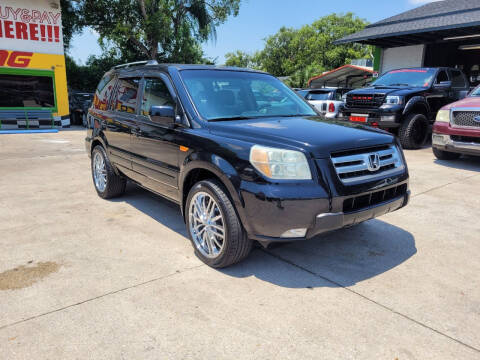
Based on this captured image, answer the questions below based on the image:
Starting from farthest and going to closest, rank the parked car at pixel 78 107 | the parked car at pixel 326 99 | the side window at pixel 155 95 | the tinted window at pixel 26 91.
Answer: the parked car at pixel 78 107 < the tinted window at pixel 26 91 < the parked car at pixel 326 99 < the side window at pixel 155 95

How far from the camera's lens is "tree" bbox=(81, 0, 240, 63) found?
58.4 feet

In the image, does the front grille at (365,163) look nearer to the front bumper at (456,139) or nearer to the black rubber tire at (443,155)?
the front bumper at (456,139)

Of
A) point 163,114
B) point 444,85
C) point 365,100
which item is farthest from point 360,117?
point 163,114

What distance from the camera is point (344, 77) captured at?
28812 millimetres

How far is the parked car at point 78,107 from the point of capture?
53.8ft

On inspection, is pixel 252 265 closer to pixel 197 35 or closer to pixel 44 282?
pixel 44 282

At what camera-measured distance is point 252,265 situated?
317 centimetres

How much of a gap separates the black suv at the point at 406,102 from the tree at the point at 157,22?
1220 cm

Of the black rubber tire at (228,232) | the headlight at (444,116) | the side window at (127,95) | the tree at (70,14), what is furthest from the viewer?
the tree at (70,14)

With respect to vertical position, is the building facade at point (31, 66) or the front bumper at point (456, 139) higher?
the building facade at point (31, 66)

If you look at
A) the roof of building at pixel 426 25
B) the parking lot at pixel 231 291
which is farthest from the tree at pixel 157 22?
the parking lot at pixel 231 291

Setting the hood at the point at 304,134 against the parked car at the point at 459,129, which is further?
the parked car at the point at 459,129

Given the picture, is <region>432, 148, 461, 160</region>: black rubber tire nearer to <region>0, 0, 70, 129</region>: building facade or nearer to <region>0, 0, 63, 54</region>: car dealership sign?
<region>0, 0, 70, 129</region>: building facade

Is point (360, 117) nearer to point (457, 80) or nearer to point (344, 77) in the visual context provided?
point (457, 80)
